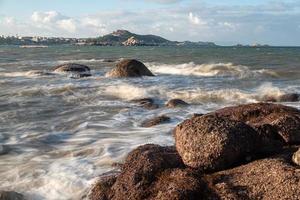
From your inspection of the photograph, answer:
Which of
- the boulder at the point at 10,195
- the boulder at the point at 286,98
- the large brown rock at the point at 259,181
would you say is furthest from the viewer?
the boulder at the point at 286,98

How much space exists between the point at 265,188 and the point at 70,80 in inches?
809

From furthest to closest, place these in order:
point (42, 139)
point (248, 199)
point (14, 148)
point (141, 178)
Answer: point (42, 139) < point (14, 148) < point (141, 178) < point (248, 199)

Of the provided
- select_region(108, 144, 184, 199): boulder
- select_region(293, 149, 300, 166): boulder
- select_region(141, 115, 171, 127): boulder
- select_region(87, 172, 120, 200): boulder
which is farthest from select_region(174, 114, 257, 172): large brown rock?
select_region(141, 115, 171, 127): boulder

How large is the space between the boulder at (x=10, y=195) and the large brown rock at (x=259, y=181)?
8.51ft

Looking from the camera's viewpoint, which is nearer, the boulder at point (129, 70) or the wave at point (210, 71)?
the boulder at point (129, 70)

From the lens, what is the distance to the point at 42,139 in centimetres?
1145

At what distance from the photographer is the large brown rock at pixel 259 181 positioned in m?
5.92

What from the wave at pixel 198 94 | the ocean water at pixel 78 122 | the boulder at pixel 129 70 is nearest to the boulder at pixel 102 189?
the ocean water at pixel 78 122

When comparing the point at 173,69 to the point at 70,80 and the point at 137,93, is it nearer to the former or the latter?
the point at 70,80

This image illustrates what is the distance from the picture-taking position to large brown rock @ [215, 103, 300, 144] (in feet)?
25.8

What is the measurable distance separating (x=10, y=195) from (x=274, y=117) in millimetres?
4252

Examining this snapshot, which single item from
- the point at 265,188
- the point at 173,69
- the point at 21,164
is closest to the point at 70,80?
the point at 173,69

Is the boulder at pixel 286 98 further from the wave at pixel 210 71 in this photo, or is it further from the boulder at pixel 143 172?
the wave at pixel 210 71

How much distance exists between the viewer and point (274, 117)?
339 inches
